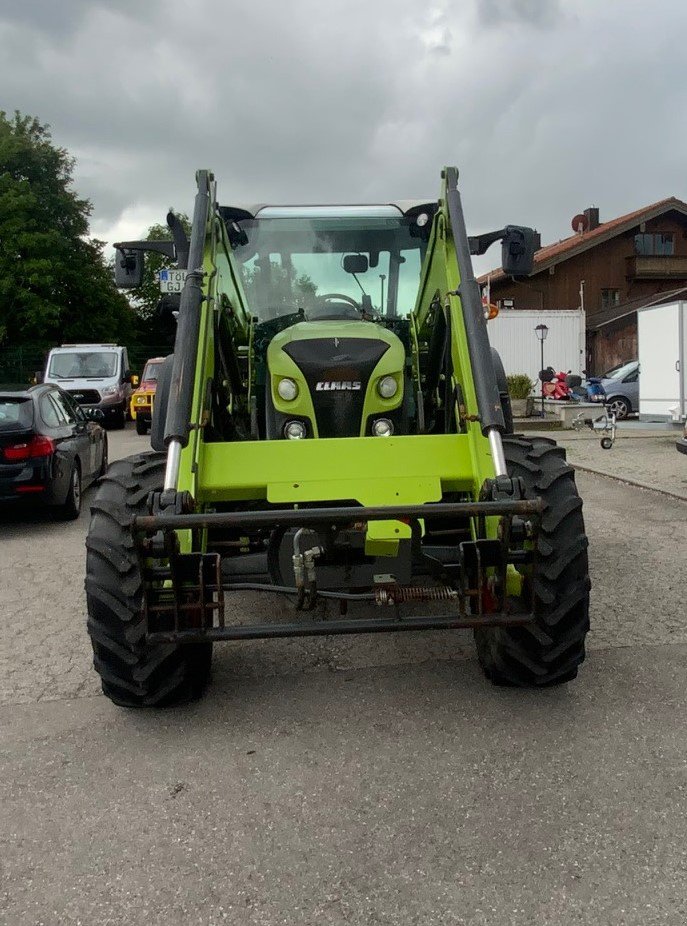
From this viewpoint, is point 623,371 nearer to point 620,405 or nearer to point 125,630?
point 620,405

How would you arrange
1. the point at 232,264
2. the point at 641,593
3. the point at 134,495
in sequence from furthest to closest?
the point at 641,593 → the point at 232,264 → the point at 134,495

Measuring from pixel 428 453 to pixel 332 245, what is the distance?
2.21 m

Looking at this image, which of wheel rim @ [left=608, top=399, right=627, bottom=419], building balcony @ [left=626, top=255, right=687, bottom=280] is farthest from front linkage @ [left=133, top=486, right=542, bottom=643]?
building balcony @ [left=626, top=255, right=687, bottom=280]

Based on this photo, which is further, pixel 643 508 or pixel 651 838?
pixel 643 508

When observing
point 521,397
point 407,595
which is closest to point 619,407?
point 521,397

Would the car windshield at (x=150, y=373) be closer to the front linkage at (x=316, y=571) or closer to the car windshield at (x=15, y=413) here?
the car windshield at (x=15, y=413)

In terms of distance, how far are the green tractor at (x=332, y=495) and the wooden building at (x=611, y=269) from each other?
36.7 meters

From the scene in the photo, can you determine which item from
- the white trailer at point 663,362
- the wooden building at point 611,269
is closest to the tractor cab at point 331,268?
the white trailer at point 663,362

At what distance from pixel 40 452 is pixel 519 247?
5.92 m

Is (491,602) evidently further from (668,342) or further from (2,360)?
(2,360)

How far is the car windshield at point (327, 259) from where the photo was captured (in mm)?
5863

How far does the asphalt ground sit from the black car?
4.06 metres

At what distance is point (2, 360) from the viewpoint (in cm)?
3759

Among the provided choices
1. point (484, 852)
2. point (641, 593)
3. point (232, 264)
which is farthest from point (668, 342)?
point (484, 852)
